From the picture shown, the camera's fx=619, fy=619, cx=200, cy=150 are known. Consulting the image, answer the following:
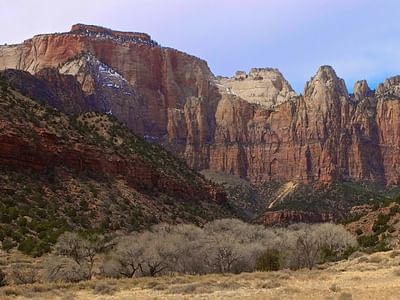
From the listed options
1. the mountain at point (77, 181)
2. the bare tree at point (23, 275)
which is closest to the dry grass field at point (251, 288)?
the bare tree at point (23, 275)

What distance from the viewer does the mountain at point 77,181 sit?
187ft

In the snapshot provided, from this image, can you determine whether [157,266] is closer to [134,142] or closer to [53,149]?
[53,149]

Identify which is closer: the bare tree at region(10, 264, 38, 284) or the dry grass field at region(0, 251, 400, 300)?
the dry grass field at region(0, 251, 400, 300)

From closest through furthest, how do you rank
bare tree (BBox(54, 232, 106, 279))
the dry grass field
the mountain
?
the dry grass field → bare tree (BBox(54, 232, 106, 279)) → the mountain

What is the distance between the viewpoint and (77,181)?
70.6 meters

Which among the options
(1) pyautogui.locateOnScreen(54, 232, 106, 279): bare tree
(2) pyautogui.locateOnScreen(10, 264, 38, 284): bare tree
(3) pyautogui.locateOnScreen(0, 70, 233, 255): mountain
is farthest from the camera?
(3) pyautogui.locateOnScreen(0, 70, 233, 255): mountain

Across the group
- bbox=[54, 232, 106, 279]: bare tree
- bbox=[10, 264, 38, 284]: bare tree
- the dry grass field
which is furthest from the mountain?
the dry grass field

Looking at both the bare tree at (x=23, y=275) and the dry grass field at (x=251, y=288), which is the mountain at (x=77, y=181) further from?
the dry grass field at (x=251, y=288)

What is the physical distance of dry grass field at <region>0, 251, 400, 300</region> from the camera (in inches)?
943

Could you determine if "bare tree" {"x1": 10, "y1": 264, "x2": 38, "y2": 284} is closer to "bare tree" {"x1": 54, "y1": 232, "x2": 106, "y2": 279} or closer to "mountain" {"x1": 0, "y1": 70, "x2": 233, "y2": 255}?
"bare tree" {"x1": 54, "y1": 232, "x2": 106, "y2": 279}

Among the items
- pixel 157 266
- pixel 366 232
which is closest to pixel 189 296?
pixel 157 266

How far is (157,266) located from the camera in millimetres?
41125

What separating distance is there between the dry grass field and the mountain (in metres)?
17.5

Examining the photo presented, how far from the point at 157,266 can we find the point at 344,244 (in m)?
18.9
